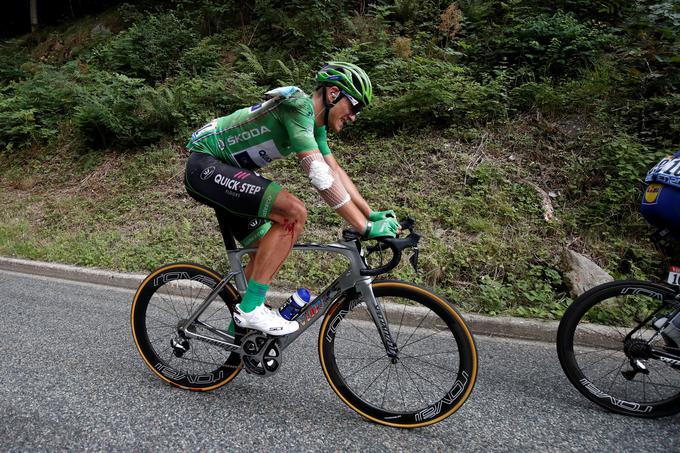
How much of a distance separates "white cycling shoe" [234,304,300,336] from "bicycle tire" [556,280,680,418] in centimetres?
174

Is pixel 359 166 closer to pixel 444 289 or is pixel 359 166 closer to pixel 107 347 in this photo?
pixel 444 289

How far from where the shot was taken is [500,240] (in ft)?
17.1

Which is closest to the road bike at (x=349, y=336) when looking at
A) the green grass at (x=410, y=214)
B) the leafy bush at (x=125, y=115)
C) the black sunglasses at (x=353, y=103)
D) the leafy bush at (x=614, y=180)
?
the black sunglasses at (x=353, y=103)

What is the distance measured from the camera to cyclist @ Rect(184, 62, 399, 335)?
2.55 metres

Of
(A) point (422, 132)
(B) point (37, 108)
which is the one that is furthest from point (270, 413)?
(B) point (37, 108)

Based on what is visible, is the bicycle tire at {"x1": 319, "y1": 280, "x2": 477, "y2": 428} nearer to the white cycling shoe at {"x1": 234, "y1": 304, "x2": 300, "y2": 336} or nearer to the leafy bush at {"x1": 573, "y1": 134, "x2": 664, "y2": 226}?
the white cycling shoe at {"x1": 234, "y1": 304, "x2": 300, "y2": 336}

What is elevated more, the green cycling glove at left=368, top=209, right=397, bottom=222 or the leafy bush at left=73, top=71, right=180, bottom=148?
the green cycling glove at left=368, top=209, right=397, bottom=222

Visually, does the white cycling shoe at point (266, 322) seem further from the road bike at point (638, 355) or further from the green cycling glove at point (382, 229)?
the road bike at point (638, 355)

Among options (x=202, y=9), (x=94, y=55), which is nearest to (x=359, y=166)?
(x=202, y=9)

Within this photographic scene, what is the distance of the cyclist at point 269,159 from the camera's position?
2.55 m

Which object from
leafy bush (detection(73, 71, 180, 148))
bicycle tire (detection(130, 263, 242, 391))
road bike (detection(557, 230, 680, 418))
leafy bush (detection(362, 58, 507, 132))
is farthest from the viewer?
leafy bush (detection(73, 71, 180, 148))

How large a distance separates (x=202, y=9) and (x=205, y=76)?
136 inches

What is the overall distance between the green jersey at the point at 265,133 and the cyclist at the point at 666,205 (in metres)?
2.06

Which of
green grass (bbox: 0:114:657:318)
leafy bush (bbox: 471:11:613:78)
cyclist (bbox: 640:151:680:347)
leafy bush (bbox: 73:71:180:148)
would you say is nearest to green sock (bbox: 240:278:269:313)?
green grass (bbox: 0:114:657:318)
